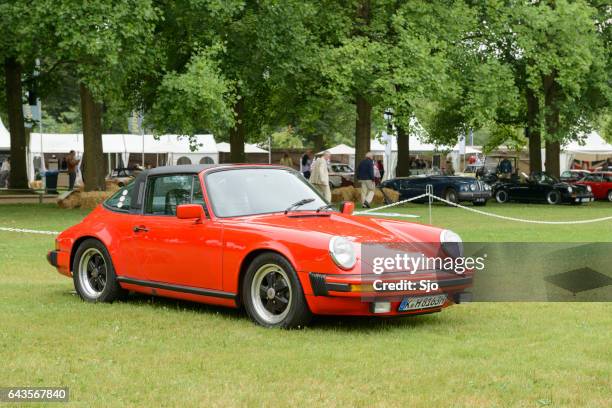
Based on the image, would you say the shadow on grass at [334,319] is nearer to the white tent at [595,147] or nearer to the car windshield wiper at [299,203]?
the car windshield wiper at [299,203]

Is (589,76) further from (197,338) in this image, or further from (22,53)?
(197,338)

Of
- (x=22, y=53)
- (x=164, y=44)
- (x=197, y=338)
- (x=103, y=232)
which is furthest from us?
(x=164, y=44)

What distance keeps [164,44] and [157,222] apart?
21102 mm

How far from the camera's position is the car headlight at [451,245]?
27.1 ft

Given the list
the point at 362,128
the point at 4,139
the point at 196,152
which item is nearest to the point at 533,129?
the point at 362,128

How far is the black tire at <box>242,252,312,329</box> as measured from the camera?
773cm

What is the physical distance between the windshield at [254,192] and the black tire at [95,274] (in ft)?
4.84

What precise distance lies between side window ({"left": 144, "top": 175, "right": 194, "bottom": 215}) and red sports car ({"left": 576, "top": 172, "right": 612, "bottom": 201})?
105ft

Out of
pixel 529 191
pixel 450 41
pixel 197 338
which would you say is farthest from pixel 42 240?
pixel 529 191

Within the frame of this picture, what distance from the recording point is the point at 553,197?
34.9 metres

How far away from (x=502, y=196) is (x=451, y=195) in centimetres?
384

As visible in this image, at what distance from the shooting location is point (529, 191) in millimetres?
35500

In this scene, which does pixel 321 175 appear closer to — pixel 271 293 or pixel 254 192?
pixel 254 192

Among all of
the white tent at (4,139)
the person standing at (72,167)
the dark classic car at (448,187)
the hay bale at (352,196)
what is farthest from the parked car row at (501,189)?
the white tent at (4,139)
